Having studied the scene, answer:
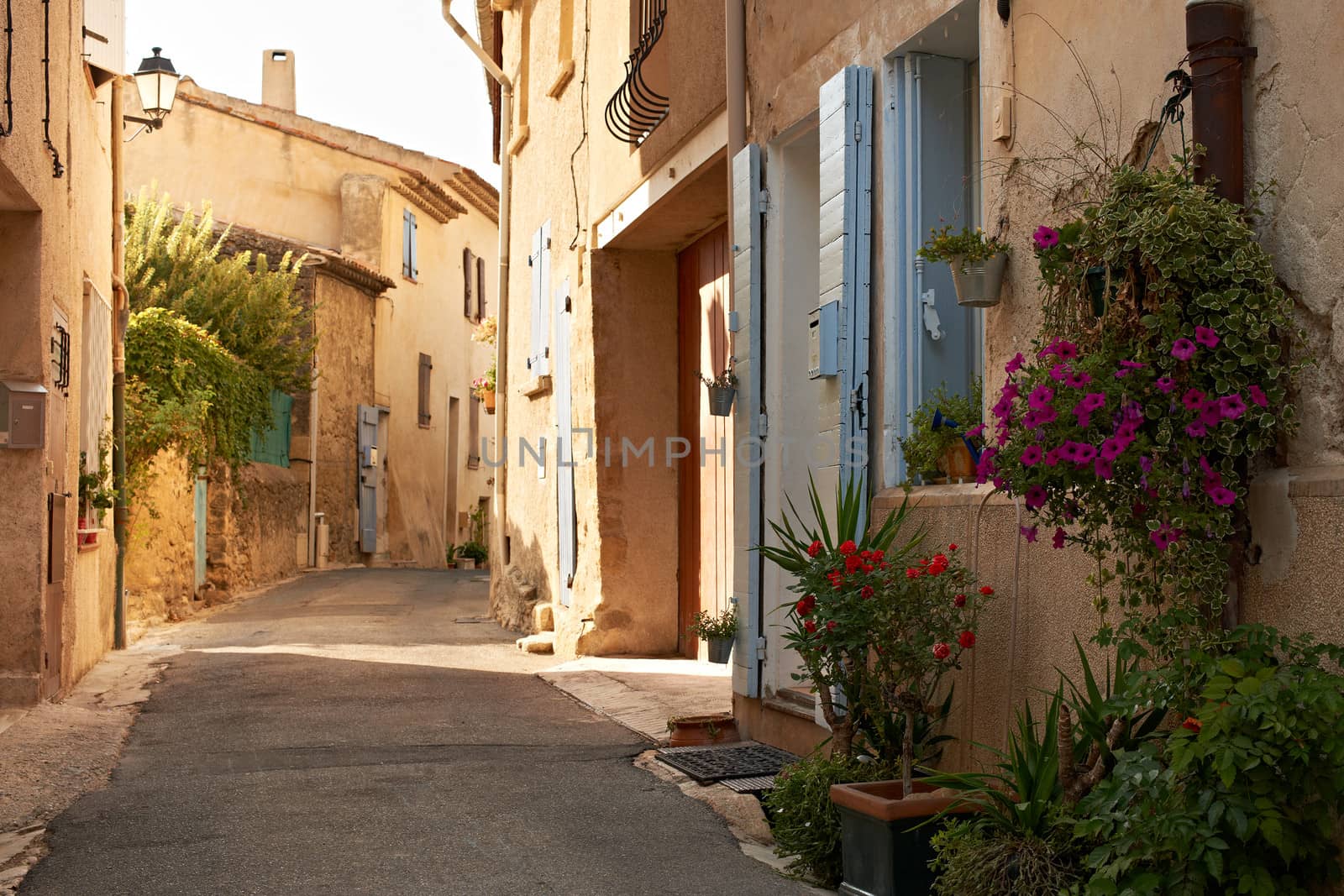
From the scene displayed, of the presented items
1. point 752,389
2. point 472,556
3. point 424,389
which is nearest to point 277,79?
point 424,389

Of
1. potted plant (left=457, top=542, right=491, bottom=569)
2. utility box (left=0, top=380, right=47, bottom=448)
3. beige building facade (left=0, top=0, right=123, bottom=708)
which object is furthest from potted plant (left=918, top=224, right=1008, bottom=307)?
potted plant (left=457, top=542, right=491, bottom=569)

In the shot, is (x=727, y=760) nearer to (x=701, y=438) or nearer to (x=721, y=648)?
(x=721, y=648)

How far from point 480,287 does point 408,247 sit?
14.3 ft

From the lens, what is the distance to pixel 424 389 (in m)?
27.1

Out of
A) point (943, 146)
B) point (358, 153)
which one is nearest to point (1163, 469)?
point (943, 146)

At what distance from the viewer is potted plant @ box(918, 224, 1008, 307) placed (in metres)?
4.39

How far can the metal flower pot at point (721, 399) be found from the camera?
692 cm

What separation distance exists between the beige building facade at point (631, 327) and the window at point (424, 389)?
1562 cm

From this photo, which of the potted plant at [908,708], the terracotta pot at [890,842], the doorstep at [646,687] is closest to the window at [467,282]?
the doorstep at [646,687]

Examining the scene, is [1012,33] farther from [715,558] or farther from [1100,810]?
[715,558]

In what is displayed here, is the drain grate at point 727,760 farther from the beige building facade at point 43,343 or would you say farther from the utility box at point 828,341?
the beige building facade at point 43,343

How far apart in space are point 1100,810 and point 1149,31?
2081mm

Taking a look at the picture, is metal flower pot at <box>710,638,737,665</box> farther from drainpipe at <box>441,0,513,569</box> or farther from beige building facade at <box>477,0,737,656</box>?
drainpipe at <box>441,0,513,569</box>

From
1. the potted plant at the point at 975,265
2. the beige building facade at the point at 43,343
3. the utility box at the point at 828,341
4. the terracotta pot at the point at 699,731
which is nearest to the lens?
the potted plant at the point at 975,265
